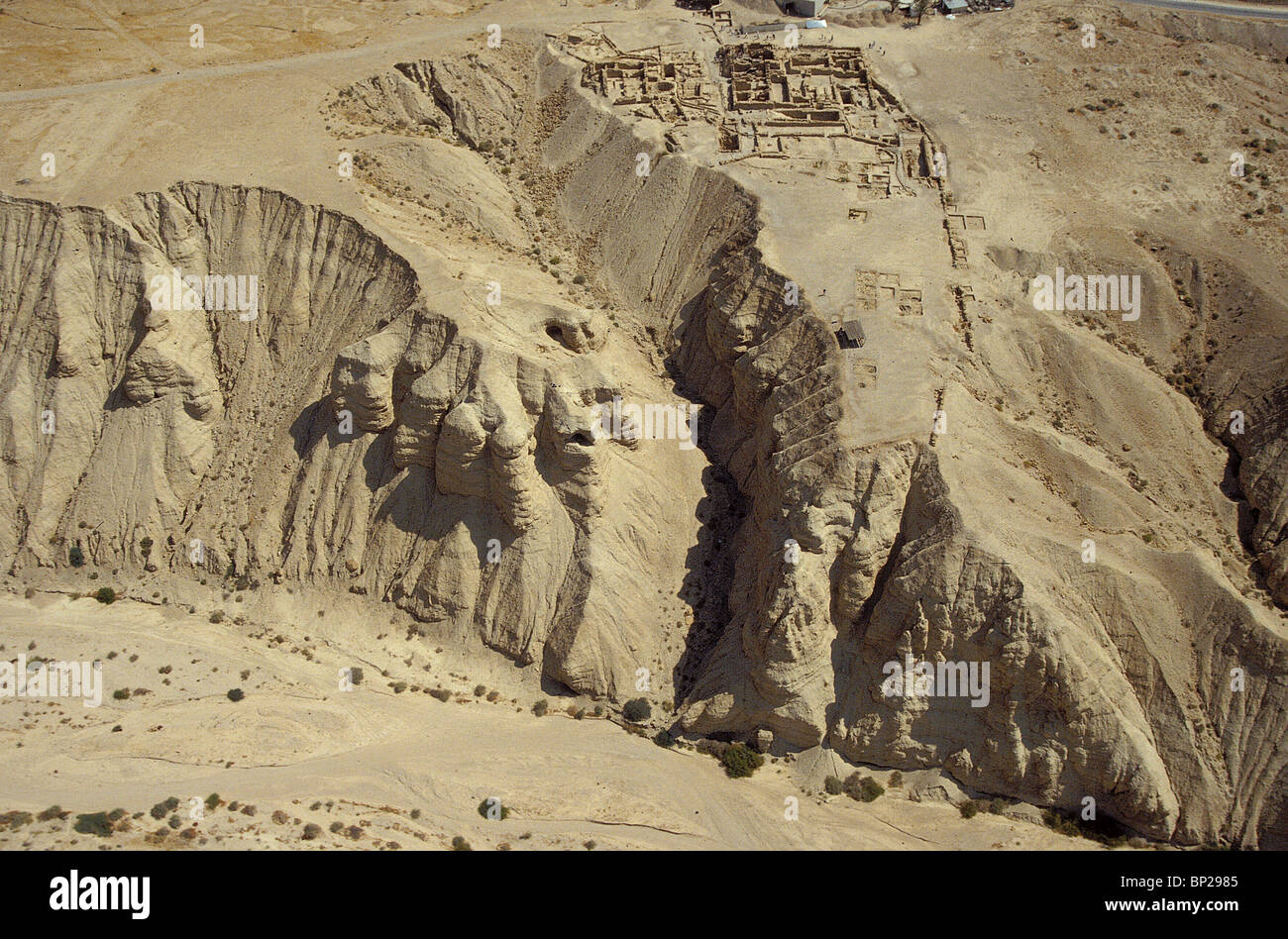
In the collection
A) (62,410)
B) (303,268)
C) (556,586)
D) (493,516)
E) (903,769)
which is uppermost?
(303,268)

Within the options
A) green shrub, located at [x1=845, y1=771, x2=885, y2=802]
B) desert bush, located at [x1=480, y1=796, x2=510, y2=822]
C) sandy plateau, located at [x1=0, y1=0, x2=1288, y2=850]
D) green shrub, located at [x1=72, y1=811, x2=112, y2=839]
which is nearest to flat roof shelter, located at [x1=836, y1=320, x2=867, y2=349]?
sandy plateau, located at [x1=0, y1=0, x2=1288, y2=850]

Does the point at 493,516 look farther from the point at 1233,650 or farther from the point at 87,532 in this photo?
the point at 1233,650

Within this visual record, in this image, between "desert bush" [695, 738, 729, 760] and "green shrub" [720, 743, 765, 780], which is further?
"desert bush" [695, 738, 729, 760]

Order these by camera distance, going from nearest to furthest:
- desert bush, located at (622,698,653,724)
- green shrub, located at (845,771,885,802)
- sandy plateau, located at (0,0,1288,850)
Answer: sandy plateau, located at (0,0,1288,850) → green shrub, located at (845,771,885,802) → desert bush, located at (622,698,653,724)

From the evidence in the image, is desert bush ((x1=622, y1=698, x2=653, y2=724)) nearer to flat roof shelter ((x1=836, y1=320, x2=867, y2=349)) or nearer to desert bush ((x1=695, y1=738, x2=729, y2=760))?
desert bush ((x1=695, y1=738, x2=729, y2=760))

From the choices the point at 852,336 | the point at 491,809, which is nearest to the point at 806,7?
the point at 852,336

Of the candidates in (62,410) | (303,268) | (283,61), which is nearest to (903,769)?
(303,268)
